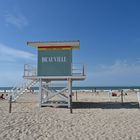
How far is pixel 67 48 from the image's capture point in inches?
790

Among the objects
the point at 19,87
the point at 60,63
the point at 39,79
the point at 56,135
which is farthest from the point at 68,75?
the point at 56,135

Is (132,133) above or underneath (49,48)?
underneath

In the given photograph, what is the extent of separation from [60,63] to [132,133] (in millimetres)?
11102

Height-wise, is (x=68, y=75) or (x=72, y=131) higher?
(x=68, y=75)

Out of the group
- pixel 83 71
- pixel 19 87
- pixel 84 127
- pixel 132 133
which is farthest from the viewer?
pixel 19 87

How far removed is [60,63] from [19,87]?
226 inches

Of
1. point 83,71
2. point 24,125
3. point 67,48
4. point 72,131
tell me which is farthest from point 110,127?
point 67,48

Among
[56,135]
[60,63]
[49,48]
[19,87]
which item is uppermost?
[49,48]

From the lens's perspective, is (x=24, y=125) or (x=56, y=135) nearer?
(x=56, y=135)

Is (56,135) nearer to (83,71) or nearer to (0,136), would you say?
(0,136)

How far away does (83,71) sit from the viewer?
19.6 metres

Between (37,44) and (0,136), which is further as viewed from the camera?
(37,44)

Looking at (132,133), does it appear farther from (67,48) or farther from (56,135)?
(67,48)

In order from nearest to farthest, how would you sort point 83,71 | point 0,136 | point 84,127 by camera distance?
1. point 0,136
2. point 84,127
3. point 83,71
